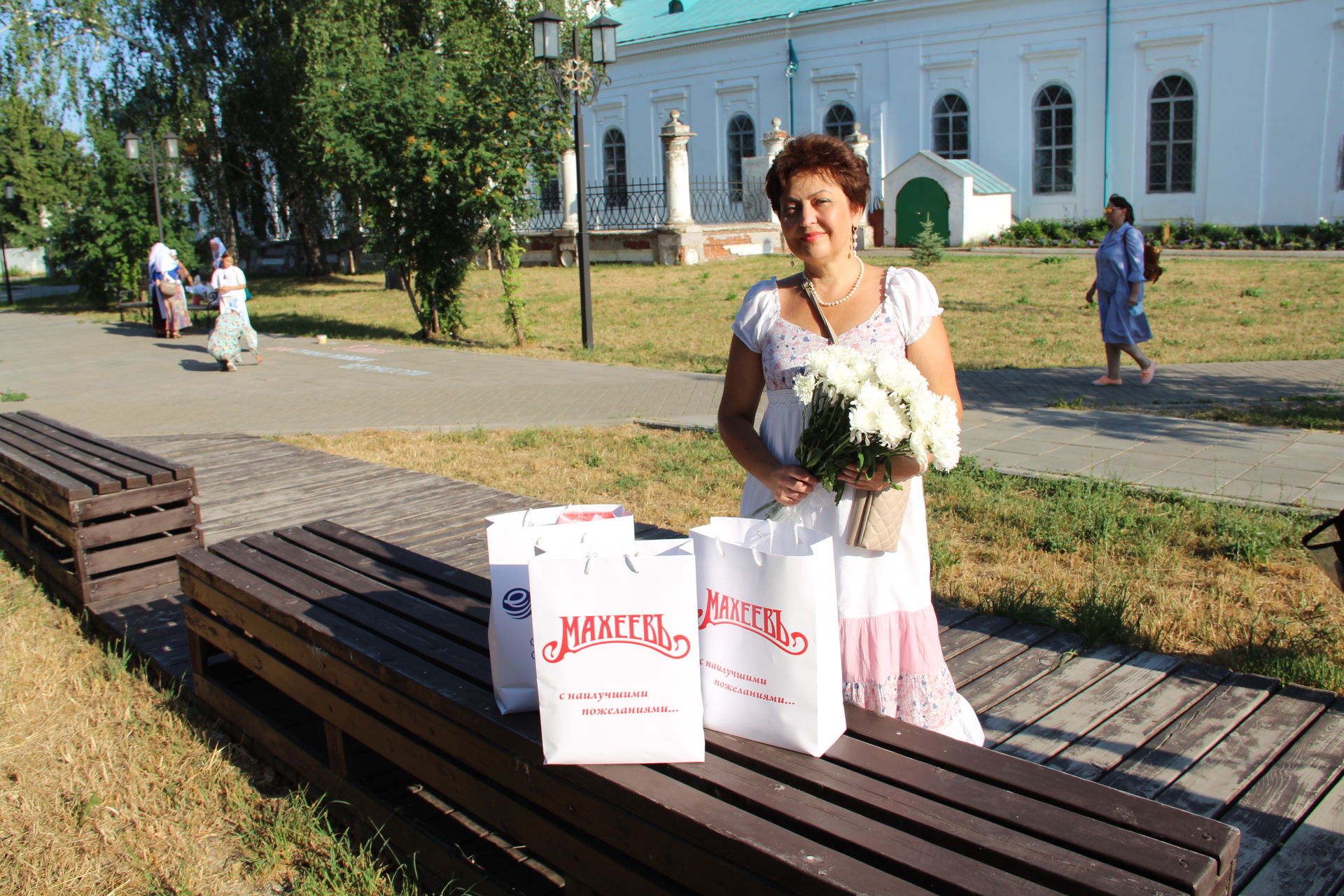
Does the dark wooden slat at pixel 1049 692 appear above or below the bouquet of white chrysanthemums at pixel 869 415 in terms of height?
below

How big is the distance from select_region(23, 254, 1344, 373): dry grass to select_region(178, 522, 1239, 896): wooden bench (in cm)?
903

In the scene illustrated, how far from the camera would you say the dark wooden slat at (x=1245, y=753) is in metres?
2.98

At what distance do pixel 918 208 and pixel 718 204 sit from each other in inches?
231

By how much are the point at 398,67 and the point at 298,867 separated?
14478 mm

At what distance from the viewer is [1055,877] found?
1.69 meters

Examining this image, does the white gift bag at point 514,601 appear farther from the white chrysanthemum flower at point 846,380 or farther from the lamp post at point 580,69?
the lamp post at point 580,69

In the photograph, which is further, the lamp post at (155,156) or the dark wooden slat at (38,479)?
the lamp post at (155,156)

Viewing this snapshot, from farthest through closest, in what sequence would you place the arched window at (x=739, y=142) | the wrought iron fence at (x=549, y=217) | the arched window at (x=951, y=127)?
the arched window at (x=739, y=142)
the arched window at (x=951, y=127)
the wrought iron fence at (x=549, y=217)

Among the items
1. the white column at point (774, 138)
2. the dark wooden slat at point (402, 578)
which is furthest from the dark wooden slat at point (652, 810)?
the white column at point (774, 138)

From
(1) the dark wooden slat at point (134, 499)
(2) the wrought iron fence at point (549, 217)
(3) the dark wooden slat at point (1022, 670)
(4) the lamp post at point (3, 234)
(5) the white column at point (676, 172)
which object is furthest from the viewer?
(2) the wrought iron fence at point (549, 217)

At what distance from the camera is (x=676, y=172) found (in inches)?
1026

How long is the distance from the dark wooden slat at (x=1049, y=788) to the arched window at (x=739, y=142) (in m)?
34.0

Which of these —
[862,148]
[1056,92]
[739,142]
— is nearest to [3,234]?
[739,142]

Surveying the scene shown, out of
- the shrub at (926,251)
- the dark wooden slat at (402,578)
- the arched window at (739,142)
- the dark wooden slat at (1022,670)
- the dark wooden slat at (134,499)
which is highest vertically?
the arched window at (739,142)
